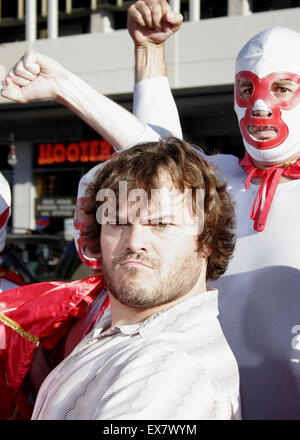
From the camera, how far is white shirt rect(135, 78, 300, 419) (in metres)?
2.06

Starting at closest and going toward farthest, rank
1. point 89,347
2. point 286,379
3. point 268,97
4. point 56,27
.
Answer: point 89,347 < point 286,379 < point 268,97 < point 56,27

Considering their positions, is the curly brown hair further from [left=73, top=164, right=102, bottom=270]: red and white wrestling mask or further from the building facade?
the building facade

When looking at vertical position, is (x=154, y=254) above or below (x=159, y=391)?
above

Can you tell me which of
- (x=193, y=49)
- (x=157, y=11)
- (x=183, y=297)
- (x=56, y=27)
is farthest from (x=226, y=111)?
(x=183, y=297)

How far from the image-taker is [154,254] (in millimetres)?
1629

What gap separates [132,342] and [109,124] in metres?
0.96

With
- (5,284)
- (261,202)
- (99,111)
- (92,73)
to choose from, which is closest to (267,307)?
(261,202)

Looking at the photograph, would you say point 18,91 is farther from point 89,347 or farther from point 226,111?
point 226,111

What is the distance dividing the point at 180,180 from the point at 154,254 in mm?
240

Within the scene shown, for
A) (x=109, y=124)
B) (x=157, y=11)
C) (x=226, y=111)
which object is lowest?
(x=226, y=111)

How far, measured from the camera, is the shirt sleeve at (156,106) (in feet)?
8.13

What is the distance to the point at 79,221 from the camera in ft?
7.53

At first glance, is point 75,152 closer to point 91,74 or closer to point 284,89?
point 91,74

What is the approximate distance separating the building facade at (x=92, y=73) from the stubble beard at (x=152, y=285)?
7.50m
